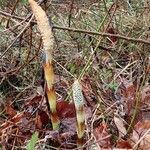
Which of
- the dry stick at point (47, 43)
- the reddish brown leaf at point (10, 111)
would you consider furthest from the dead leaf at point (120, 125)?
the reddish brown leaf at point (10, 111)

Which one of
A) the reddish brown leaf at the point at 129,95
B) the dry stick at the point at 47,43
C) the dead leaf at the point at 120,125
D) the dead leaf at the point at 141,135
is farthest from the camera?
the reddish brown leaf at the point at 129,95

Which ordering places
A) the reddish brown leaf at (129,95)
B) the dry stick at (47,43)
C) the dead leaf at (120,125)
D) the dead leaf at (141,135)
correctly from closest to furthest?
the dry stick at (47,43), the dead leaf at (141,135), the dead leaf at (120,125), the reddish brown leaf at (129,95)

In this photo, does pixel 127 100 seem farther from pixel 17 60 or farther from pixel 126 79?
pixel 17 60

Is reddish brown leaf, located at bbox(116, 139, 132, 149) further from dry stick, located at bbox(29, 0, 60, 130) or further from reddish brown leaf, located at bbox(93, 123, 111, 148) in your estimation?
dry stick, located at bbox(29, 0, 60, 130)

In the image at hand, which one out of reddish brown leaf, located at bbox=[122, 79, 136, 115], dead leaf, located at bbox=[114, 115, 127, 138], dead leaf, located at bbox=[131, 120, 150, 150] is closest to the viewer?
dead leaf, located at bbox=[131, 120, 150, 150]

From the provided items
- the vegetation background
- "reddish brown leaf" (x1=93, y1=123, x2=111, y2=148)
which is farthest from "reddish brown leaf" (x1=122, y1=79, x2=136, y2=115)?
"reddish brown leaf" (x1=93, y1=123, x2=111, y2=148)

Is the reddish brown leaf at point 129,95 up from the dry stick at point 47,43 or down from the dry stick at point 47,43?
down

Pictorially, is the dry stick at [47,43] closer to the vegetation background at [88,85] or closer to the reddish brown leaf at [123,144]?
the vegetation background at [88,85]

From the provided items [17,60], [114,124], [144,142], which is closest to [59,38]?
[17,60]

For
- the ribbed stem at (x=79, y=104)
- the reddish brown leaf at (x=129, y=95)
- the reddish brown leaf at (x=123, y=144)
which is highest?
the ribbed stem at (x=79, y=104)
